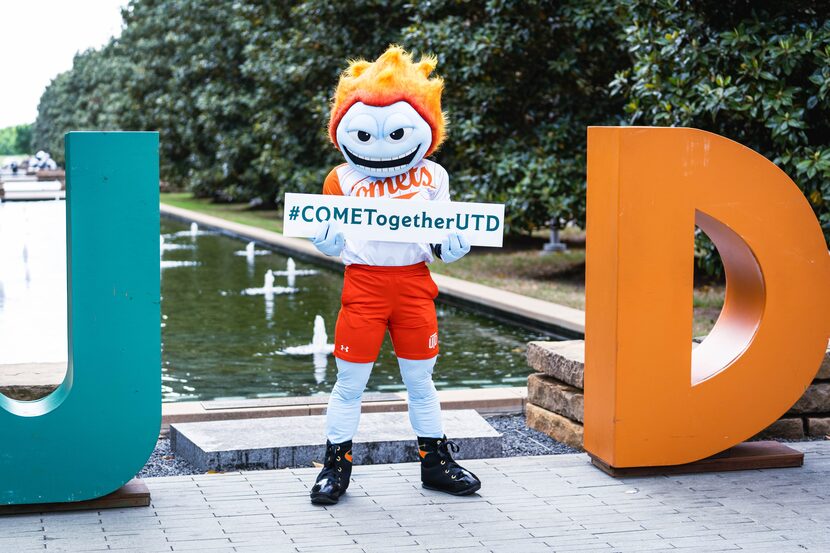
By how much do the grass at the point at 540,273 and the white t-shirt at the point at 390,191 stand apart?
5103 millimetres

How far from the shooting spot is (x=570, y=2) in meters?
13.8

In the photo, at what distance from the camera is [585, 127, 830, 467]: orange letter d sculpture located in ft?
17.8

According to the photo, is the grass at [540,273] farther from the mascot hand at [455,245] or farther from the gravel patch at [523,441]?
the mascot hand at [455,245]

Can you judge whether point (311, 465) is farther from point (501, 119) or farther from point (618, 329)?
point (501, 119)

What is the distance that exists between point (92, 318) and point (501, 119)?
1072cm

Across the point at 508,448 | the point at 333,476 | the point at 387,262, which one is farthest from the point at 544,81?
the point at 333,476

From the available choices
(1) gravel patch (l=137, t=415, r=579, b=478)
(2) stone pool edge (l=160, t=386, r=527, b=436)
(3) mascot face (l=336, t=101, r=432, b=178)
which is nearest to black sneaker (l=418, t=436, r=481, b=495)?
(1) gravel patch (l=137, t=415, r=579, b=478)

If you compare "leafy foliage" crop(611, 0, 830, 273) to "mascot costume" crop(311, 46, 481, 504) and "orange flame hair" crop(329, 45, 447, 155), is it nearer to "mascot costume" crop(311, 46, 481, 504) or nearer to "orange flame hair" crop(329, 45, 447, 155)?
"orange flame hair" crop(329, 45, 447, 155)

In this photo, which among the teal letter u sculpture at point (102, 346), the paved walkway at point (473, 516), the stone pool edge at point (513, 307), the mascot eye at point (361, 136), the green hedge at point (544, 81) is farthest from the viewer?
the stone pool edge at point (513, 307)

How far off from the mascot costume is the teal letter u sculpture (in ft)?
2.61

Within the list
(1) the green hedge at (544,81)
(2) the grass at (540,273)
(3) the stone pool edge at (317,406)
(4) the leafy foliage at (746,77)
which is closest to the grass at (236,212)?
(1) the green hedge at (544,81)

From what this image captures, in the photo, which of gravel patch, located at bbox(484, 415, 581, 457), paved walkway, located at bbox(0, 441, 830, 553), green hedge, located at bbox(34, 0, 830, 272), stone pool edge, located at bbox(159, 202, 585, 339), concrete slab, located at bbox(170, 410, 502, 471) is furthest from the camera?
stone pool edge, located at bbox(159, 202, 585, 339)

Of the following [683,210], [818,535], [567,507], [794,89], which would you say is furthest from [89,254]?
[794,89]

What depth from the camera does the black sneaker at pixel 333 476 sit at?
16.8ft
